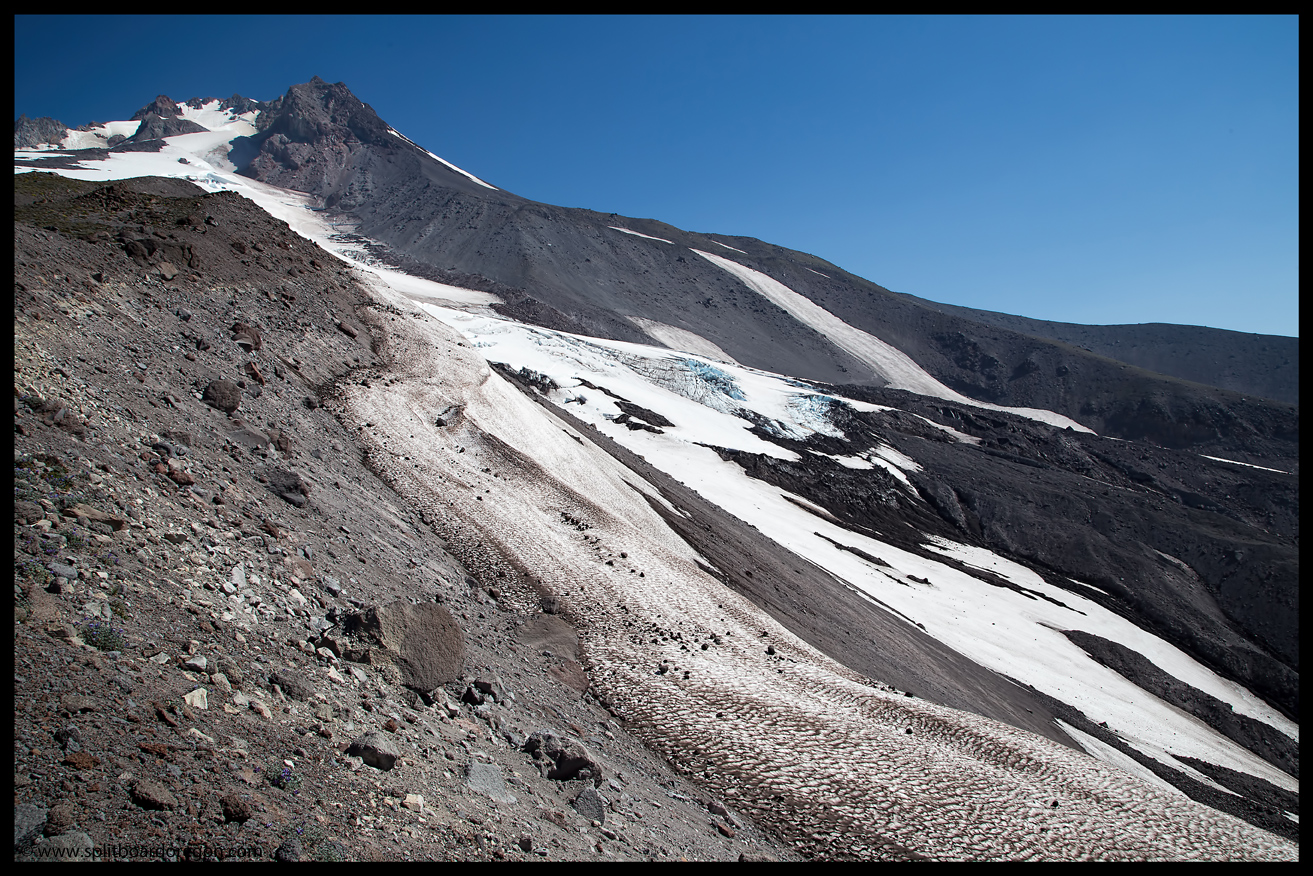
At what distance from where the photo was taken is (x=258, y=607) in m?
8.74

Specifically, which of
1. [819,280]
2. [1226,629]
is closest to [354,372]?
[1226,629]

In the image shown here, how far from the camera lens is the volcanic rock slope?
12.3 m

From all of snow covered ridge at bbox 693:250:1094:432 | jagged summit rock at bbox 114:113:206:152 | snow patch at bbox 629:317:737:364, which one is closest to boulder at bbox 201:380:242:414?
snow patch at bbox 629:317:737:364

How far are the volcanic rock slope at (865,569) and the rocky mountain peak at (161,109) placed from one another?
4819 inches

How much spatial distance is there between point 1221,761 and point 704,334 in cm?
7834

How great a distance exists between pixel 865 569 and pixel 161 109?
197 m

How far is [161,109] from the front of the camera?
154 metres

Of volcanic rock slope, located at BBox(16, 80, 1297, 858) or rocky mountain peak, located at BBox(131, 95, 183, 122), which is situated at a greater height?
rocky mountain peak, located at BBox(131, 95, 183, 122)

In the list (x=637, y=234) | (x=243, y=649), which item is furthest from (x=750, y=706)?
(x=637, y=234)

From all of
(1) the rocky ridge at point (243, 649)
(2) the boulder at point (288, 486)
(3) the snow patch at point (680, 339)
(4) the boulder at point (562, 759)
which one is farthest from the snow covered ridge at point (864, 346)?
(4) the boulder at point (562, 759)

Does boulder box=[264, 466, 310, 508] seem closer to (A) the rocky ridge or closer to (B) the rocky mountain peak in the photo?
(A) the rocky ridge

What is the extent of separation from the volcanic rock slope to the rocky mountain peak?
12241 cm

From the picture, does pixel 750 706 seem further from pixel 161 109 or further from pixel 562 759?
pixel 161 109

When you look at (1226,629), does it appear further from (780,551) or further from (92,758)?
(92,758)
